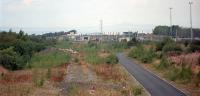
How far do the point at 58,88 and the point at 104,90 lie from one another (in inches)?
171

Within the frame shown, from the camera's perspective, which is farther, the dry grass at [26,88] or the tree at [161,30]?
the tree at [161,30]

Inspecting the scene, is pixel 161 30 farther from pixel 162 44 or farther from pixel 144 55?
pixel 144 55

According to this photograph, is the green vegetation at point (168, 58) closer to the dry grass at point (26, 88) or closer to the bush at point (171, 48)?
the bush at point (171, 48)

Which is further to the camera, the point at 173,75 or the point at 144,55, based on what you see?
the point at 144,55

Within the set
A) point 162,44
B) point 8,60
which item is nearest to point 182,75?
point 8,60

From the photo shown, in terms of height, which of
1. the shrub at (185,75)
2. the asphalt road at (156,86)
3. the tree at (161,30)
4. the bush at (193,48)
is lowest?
the asphalt road at (156,86)

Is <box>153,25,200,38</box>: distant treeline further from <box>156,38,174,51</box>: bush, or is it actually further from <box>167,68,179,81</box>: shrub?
<box>167,68,179,81</box>: shrub

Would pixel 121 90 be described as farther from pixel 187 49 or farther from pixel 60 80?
pixel 187 49

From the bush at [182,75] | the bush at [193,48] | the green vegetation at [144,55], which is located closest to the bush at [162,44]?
the green vegetation at [144,55]

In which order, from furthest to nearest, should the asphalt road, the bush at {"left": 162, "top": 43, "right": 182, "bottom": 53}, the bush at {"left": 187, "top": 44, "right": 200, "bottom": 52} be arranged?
the bush at {"left": 162, "top": 43, "right": 182, "bottom": 53} → the bush at {"left": 187, "top": 44, "right": 200, "bottom": 52} → the asphalt road

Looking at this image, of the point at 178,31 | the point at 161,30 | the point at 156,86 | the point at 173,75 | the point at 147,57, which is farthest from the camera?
the point at 161,30

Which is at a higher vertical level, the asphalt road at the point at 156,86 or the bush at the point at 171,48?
the bush at the point at 171,48

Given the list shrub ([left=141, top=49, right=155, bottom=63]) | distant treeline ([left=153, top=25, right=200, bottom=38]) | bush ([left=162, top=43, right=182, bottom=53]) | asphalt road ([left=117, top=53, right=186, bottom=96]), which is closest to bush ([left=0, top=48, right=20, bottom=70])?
asphalt road ([left=117, top=53, right=186, bottom=96])

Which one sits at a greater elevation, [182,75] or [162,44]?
[162,44]
